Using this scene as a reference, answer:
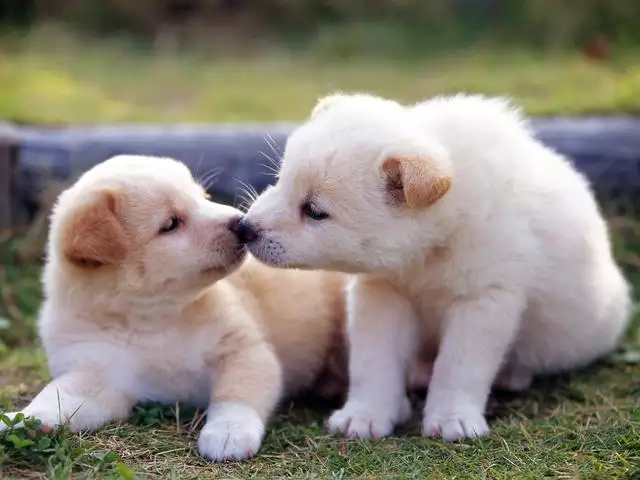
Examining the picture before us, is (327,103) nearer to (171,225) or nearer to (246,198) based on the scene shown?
(171,225)

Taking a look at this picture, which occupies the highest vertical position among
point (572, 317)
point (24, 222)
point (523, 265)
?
point (523, 265)

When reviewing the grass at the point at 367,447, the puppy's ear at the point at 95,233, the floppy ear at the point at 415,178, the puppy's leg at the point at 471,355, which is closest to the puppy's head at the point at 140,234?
the puppy's ear at the point at 95,233

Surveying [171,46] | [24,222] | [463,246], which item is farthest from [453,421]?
[171,46]

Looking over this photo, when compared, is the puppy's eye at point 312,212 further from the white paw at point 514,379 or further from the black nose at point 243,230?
the white paw at point 514,379

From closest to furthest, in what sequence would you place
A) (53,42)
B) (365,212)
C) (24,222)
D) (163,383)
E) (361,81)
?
(365,212) < (163,383) < (24,222) < (361,81) < (53,42)

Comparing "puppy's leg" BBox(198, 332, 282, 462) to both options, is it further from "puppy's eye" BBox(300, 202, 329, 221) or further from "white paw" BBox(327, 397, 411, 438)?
"puppy's eye" BBox(300, 202, 329, 221)

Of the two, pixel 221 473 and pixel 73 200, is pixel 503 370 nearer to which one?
pixel 221 473

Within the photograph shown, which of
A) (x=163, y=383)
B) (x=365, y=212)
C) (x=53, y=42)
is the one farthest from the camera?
(x=53, y=42)
